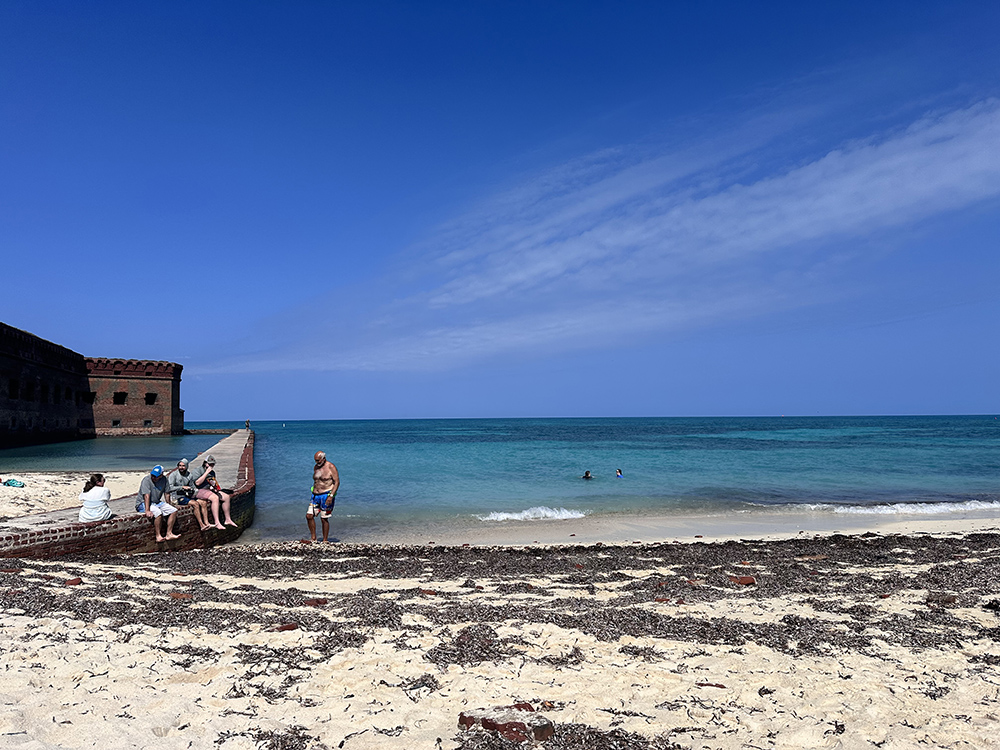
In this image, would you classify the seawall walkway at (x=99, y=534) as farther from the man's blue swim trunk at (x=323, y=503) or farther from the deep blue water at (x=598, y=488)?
the deep blue water at (x=598, y=488)

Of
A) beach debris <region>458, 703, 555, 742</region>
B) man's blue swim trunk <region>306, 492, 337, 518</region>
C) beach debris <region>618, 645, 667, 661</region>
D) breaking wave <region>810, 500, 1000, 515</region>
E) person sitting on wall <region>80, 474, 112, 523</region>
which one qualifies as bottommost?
breaking wave <region>810, 500, 1000, 515</region>

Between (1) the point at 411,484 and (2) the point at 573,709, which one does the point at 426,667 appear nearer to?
(2) the point at 573,709

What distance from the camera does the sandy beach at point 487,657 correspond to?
141 inches

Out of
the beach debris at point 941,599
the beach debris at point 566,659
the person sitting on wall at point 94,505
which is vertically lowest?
the beach debris at point 941,599

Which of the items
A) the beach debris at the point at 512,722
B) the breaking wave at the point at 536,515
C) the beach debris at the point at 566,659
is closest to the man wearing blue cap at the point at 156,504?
the breaking wave at the point at 536,515

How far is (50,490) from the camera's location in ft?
47.1

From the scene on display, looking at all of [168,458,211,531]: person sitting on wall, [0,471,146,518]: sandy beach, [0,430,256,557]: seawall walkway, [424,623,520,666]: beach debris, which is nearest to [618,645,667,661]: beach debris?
[424,623,520,666]: beach debris

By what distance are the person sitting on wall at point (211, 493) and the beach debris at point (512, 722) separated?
889 cm

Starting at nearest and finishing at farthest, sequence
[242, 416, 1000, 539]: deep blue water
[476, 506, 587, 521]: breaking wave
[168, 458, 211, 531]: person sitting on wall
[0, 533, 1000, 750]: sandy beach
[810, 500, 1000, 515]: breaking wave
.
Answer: [0, 533, 1000, 750]: sandy beach < [168, 458, 211, 531]: person sitting on wall < [476, 506, 587, 521]: breaking wave < [242, 416, 1000, 539]: deep blue water < [810, 500, 1000, 515]: breaking wave

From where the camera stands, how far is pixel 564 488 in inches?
822

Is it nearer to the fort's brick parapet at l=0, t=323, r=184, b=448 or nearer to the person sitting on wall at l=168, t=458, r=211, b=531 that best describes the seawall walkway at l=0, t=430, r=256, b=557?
the person sitting on wall at l=168, t=458, r=211, b=531

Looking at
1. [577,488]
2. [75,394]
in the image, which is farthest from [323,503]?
[75,394]

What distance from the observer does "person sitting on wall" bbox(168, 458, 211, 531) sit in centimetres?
1070

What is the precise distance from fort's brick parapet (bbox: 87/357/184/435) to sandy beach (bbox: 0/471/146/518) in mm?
33843
